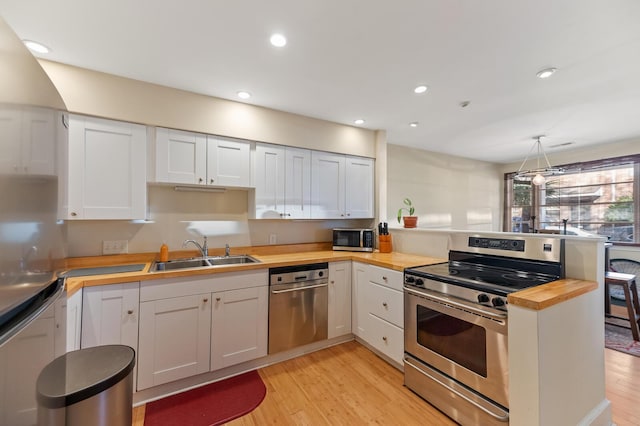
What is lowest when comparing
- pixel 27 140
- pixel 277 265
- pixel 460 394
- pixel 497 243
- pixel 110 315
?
pixel 460 394

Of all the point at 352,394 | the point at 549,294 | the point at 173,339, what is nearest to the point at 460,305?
the point at 549,294

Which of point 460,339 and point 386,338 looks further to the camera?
point 386,338

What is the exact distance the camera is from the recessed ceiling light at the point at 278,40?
1695 mm

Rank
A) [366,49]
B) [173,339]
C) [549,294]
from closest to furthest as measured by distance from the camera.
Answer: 1. [549,294]
2. [366,49]
3. [173,339]

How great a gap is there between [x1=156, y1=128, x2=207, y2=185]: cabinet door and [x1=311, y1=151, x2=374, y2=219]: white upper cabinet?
1187 millimetres

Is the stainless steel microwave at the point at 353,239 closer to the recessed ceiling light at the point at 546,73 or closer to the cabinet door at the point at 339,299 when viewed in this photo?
the cabinet door at the point at 339,299

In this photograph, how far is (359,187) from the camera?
133 inches

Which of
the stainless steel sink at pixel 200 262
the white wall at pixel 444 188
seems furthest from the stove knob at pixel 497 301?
the white wall at pixel 444 188

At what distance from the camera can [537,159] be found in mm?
5137

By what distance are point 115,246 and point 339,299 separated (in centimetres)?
212

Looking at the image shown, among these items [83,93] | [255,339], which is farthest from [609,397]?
[83,93]

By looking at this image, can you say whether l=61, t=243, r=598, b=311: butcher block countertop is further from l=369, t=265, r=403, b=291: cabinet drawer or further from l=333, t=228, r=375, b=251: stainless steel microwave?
l=333, t=228, r=375, b=251: stainless steel microwave

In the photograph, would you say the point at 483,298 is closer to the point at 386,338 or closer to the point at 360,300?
the point at 386,338

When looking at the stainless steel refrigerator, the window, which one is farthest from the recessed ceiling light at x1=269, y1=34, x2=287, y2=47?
the window
